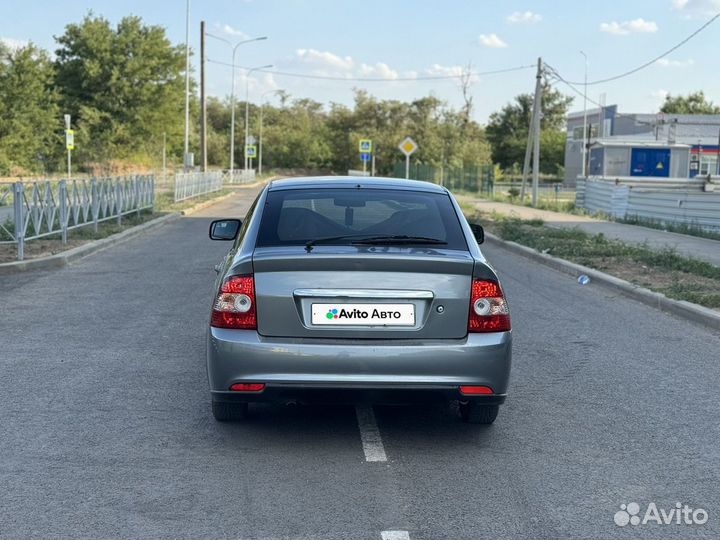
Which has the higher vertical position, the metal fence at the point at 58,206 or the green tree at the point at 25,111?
the green tree at the point at 25,111

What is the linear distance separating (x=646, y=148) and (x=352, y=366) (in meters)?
49.5

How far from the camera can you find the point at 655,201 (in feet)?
79.2

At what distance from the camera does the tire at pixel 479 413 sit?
5.30m

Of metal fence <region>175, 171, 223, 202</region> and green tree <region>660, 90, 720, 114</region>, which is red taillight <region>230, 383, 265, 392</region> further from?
green tree <region>660, 90, 720, 114</region>

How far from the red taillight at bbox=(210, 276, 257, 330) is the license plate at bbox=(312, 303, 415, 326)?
0.34 m

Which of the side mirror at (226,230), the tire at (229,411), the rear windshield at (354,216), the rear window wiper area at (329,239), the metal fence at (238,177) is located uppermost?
the rear windshield at (354,216)

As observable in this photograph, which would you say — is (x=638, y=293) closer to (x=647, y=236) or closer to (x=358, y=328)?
(x=358, y=328)

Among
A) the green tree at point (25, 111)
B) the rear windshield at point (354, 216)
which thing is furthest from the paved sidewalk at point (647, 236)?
the green tree at point (25, 111)

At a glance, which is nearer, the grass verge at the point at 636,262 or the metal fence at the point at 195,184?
the grass verge at the point at 636,262

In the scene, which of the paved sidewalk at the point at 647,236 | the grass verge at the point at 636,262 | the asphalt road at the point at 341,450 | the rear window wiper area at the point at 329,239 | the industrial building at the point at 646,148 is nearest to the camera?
the asphalt road at the point at 341,450

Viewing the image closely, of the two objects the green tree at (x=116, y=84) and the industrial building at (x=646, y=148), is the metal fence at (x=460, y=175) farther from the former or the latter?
the green tree at (x=116, y=84)

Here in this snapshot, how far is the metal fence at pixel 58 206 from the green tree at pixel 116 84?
39381 mm

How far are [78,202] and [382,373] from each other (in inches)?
529

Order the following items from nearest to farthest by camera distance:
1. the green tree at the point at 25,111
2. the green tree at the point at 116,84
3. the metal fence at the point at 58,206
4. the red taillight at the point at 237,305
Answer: the red taillight at the point at 237,305 < the metal fence at the point at 58,206 < the green tree at the point at 25,111 < the green tree at the point at 116,84
